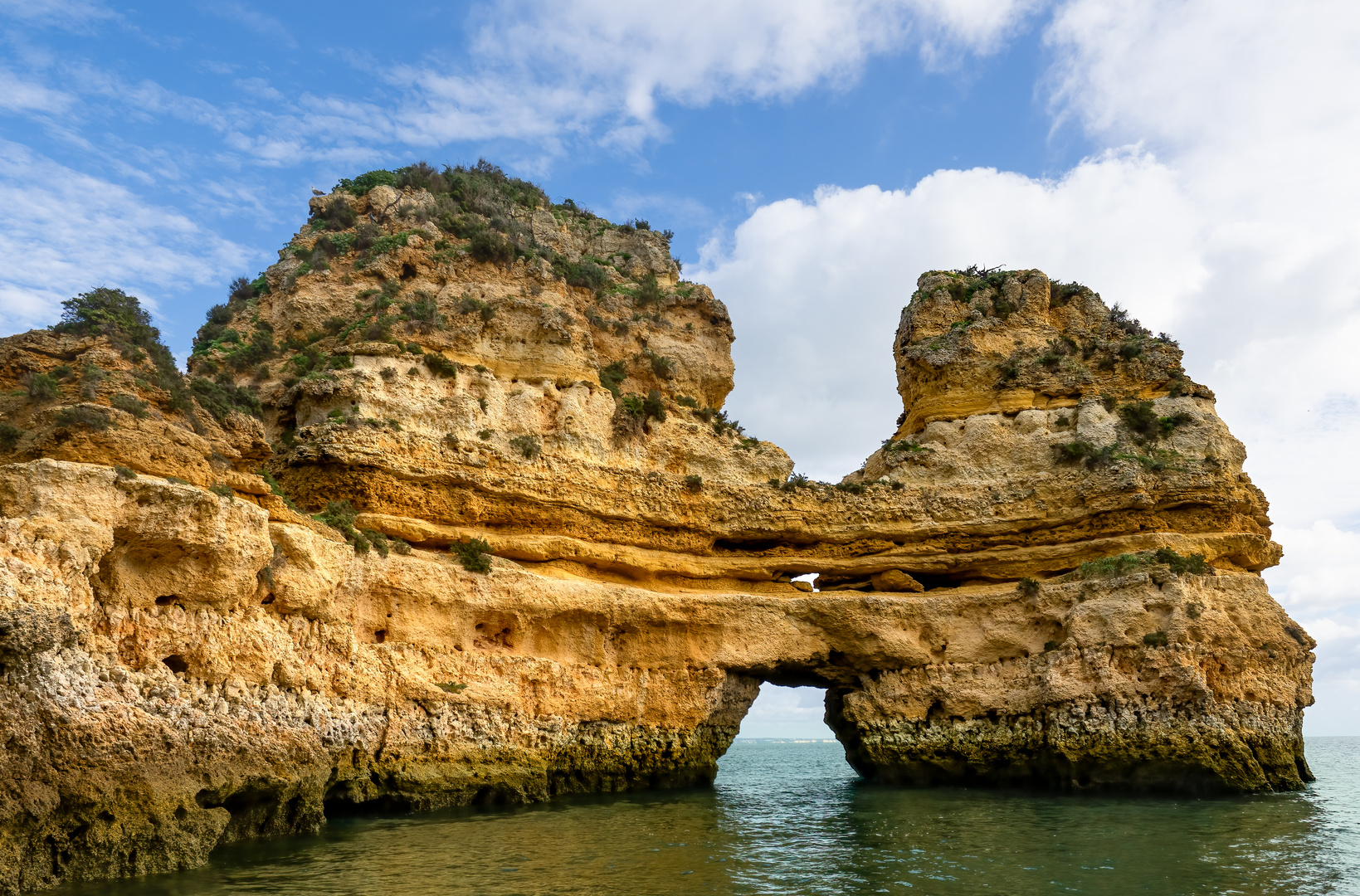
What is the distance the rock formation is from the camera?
1234 cm

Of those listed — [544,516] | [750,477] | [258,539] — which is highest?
[750,477]

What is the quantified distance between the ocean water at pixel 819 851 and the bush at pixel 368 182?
20651 mm

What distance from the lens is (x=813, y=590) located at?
25.2 m

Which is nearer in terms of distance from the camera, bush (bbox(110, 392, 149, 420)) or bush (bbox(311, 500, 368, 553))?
bush (bbox(110, 392, 149, 420))

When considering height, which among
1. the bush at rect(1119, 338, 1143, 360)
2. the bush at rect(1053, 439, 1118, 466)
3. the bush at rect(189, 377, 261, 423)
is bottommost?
the bush at rect(189, 377, 261, 423)

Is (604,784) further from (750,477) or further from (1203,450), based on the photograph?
(1203,450)

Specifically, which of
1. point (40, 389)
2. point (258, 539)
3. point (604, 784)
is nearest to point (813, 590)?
point (604, 784)

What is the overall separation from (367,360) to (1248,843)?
20819 mm

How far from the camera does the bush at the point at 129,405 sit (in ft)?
44.8

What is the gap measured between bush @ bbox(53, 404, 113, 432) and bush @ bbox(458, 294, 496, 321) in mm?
12113

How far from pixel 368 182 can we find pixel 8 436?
18.8m

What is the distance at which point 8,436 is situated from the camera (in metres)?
12.6

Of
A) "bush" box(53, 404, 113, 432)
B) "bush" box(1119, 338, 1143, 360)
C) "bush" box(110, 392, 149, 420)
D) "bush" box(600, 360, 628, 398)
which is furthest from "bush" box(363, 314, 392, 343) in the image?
"bush" box(1119, 338, 1143, 360)

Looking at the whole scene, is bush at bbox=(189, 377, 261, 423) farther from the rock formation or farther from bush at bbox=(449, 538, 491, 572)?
bush at bbox=(449, 538, 491, 572)
